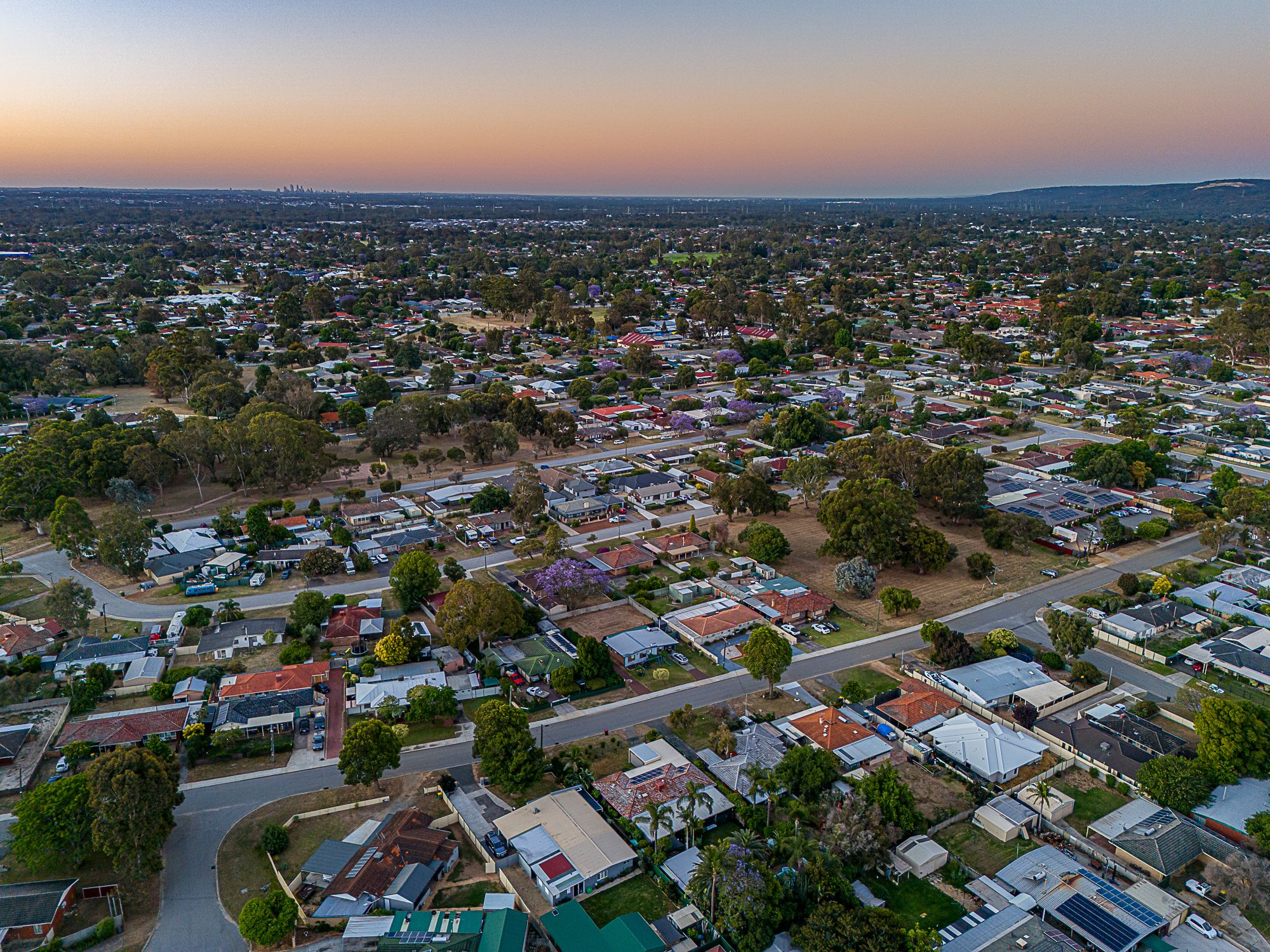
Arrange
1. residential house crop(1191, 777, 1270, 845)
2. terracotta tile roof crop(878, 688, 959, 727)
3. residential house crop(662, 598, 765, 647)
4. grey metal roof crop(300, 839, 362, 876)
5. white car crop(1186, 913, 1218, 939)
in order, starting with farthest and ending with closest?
residential house crop(662, 598, 765, 647)
terracotta tile roof crop(878, 688, 959, 727)
residential house crop(1191, 777, 1270, 845)
grey metal roof crop(300, 839, 362, 876)
white car crop(1186, 913, 1218, 939)

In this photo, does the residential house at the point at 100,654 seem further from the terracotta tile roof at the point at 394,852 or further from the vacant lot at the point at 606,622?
the vacant lot at the point at 606,622

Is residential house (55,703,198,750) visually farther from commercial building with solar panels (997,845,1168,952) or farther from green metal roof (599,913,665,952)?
commercial building with solar panels (997,845,1168,952)

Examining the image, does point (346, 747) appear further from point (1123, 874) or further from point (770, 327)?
point (770, 327)

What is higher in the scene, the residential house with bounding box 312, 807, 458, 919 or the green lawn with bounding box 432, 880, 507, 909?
Answer: the residential house with bounding box 312, 807, 458, 919

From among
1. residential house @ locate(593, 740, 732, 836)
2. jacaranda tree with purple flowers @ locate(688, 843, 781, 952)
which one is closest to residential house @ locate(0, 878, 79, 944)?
residential house @ locate(593, 740, 732, 836)

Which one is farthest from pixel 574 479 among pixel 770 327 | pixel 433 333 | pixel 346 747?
pixel 770 327

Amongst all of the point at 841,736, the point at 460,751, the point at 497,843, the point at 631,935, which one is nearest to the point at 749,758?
the point at 841,736
